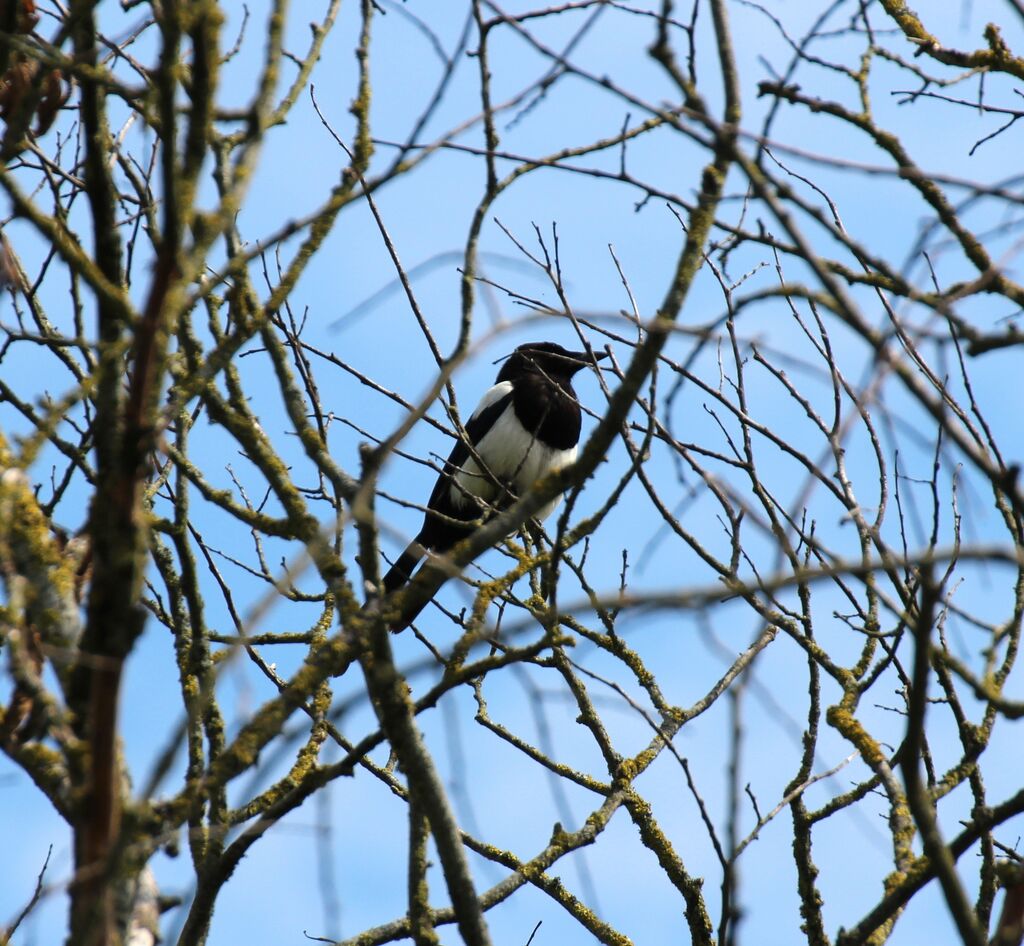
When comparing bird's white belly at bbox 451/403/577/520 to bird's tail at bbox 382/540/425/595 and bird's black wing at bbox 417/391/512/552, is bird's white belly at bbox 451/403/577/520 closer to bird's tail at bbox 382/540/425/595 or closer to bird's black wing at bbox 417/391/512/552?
bird's black wing at bbox 417/391/512/552

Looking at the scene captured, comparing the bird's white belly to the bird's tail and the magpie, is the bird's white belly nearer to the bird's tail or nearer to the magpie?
the magpie

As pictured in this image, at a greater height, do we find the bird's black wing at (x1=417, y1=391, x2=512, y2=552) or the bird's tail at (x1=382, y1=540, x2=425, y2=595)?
the bird's black wing at (x1=417, y1=391, x2=512, y2=552)

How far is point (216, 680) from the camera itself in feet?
4.24

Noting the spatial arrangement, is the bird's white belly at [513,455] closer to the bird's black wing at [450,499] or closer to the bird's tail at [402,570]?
the bird's black wing at [450,499]

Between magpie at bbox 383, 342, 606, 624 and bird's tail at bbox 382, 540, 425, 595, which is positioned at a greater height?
magpie at bbox 383, 342, 606, 624

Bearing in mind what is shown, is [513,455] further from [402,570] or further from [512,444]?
[402,570]

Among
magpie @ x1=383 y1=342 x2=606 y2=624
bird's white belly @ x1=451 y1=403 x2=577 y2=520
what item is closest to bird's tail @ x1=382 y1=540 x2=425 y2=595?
magpie @ x1=383 y1=342 x2=606 y2=624

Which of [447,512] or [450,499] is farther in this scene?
[447,512]

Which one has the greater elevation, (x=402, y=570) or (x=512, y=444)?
(x=512, y=444)

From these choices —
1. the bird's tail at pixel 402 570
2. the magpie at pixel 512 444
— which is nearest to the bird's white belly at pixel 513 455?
the magpie at pixel 512 444

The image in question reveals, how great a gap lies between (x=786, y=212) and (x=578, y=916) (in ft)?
8.16

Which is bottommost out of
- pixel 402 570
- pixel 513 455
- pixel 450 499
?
pixel 402 570

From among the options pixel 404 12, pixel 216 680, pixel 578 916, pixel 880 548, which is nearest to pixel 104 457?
pixel 216 680

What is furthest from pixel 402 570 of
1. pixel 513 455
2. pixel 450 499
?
pixel 513 455
